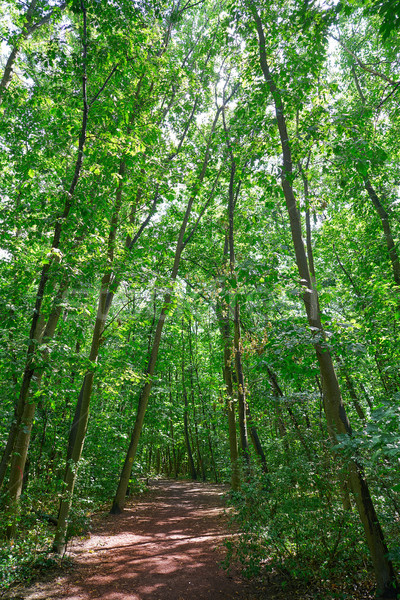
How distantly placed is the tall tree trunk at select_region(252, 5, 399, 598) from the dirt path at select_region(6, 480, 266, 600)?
2.01 metres

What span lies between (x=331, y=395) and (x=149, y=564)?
5046 mm

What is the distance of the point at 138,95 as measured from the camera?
785cm

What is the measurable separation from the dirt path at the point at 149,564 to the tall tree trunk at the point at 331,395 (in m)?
2.01

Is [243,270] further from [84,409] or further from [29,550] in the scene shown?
[29,550]

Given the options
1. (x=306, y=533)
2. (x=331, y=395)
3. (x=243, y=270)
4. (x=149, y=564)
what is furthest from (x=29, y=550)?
(x=243, y=270)

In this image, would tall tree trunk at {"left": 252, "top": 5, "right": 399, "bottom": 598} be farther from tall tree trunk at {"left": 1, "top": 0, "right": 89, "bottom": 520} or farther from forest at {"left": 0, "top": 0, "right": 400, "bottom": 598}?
tall tree trunk at {"left": 1, "top": 0, "right": 89, "bottom": 520}

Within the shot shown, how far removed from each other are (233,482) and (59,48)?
11.9m

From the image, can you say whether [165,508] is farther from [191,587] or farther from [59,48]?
[59,48]

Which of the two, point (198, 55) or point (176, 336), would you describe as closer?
point (198, 55)

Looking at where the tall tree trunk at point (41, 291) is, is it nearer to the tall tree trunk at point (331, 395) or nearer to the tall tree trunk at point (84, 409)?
the tall tree trunk at point (84, 409)

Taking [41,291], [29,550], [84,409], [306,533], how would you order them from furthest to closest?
[84,409], [29,550], [306,533], [41,291]

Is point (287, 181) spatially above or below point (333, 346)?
above

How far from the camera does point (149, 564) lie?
6.40 meters

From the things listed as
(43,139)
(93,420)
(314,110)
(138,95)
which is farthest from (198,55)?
(93,420)
